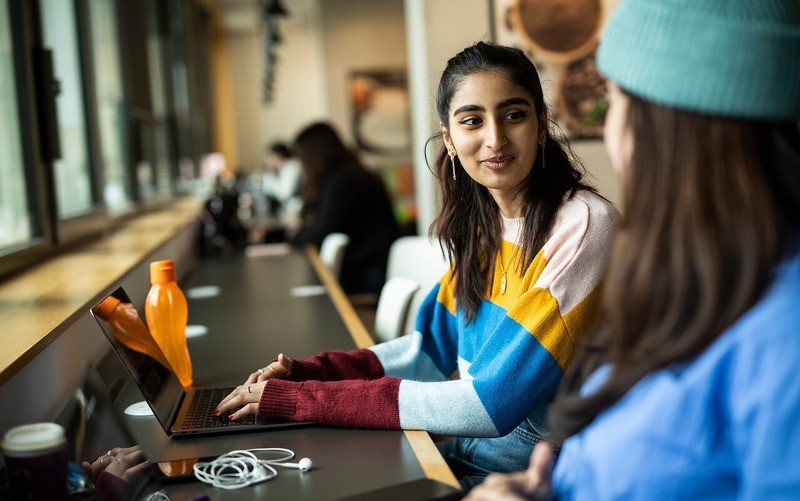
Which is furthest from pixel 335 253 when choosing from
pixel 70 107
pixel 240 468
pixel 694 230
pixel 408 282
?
pixel 694 230

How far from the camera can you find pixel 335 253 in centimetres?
402

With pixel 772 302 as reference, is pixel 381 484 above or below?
below

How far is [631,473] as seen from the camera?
84cm

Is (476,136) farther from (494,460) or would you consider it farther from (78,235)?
(78,235)

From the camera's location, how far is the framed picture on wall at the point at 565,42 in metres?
3.64

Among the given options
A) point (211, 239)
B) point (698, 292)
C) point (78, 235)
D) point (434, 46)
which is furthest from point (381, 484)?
point (211, 239)

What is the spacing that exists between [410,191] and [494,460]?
6.77m

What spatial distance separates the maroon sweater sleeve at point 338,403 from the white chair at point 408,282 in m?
0.72

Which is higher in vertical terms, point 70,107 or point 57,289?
point 70,107

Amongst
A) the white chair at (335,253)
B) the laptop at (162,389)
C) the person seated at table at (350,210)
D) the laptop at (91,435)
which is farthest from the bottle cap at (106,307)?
the person seated at table at (350,210)

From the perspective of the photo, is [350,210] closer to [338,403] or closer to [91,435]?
[338,403]

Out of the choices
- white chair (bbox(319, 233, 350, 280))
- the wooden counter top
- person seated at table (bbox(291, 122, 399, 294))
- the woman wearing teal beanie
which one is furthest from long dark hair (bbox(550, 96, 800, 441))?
person seated at table (bbox(291, 122, 399, 294))

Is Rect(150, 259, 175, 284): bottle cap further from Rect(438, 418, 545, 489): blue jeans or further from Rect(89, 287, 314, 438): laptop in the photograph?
Rect(438, 418, 545, 489): blue jeans

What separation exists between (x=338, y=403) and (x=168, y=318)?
0.51 metres
